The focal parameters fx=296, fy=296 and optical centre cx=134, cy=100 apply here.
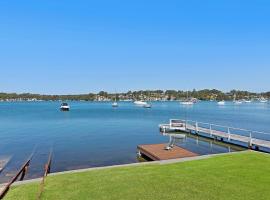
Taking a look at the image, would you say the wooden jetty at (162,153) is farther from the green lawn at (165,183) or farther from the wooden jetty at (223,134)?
the wooden jetty at (223,134)

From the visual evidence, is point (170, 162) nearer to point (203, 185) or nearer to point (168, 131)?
point (203, 185)

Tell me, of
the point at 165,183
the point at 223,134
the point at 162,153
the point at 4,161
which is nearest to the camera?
the point at 165,183

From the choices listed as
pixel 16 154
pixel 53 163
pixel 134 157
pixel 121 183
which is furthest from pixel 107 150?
pixel 121 183

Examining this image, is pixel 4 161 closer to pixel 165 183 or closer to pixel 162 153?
pixel 162 153

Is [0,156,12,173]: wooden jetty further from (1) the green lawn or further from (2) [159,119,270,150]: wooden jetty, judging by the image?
(2) [159,119,270,150]: wooden jetty

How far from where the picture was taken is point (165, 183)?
10742 mm

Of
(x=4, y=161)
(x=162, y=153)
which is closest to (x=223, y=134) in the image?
(x=162, y=153)

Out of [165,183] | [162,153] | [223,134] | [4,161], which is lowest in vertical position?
[4,161]

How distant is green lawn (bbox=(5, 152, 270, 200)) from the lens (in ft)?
31.1

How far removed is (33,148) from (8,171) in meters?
10.6

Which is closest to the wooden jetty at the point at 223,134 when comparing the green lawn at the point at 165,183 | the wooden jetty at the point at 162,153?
the wooden jetty at the point at 162,153

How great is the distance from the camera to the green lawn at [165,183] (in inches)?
373

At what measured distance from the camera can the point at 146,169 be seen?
13.1 metres

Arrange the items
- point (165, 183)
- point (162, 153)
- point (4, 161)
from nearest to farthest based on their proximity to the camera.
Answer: point (165, 183)
point (162, 153)
point (4, 161)
